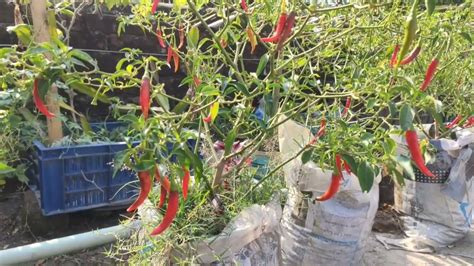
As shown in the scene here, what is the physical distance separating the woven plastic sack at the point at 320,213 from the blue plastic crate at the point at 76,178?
26.7 inches

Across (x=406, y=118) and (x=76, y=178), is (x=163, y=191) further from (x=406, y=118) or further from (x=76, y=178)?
(x=76, y=178)

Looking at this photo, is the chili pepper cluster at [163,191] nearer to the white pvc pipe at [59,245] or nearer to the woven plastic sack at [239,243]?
the woven plastic sack at [239,243]

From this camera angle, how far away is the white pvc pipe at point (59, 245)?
1.44 m

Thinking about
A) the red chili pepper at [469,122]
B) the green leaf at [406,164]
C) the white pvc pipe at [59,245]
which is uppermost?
the green leaf at [406,164]

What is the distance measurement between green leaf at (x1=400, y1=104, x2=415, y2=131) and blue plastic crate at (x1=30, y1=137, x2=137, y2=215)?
124 cm

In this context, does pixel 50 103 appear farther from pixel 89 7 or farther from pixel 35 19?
pixel 89 7

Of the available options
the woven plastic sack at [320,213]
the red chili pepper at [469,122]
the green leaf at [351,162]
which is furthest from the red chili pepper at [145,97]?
the red chili pepper at [469,122]

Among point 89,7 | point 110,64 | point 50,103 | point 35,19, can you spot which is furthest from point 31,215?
point 89,7

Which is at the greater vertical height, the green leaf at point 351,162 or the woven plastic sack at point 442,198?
the green leaf at point 351,162

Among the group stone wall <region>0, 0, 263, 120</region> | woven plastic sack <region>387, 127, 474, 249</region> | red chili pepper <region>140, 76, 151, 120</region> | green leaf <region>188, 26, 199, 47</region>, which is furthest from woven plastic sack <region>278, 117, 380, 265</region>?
stone wall <region>0, 0, 263, 120</region>

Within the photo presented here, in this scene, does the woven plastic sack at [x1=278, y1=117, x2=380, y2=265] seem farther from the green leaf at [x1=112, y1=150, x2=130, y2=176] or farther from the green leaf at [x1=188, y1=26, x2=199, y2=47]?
the green leaf at [x1=112, y1=150, x2=130, y2=176]

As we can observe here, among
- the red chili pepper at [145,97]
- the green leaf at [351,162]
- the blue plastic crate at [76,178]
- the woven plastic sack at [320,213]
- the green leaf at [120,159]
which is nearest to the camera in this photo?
the green leaf at [120,159]

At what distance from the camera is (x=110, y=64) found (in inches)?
106

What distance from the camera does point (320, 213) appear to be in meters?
1.75
